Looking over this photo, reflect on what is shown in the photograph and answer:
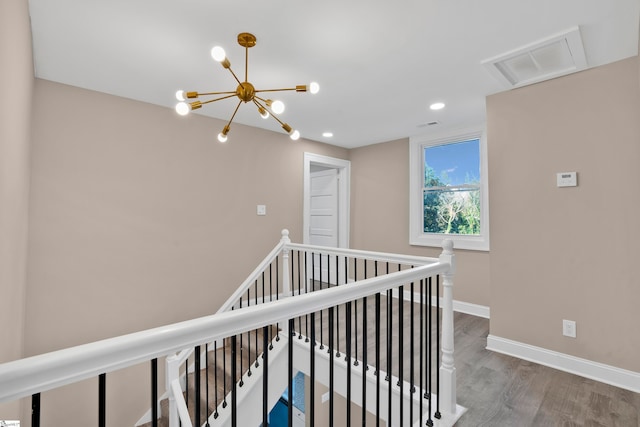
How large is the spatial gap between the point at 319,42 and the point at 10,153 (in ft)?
6.07

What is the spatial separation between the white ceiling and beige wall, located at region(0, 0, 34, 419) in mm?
384

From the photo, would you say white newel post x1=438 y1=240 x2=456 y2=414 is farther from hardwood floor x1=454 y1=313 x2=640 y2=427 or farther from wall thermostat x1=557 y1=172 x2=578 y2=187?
wall thermostat x1=557 y1=172 x2=578 y2=187

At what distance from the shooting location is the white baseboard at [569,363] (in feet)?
6.89

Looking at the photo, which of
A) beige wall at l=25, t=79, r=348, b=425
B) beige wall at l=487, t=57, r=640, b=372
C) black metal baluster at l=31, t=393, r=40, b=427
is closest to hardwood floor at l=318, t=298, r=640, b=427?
beige wall at l=487, t=57, r=640, b=372

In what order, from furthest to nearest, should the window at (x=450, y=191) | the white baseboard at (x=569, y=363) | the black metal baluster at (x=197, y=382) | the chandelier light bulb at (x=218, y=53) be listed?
1. the window at (x=450, y=191)
2. the white baseboard at (x=569, y=363)
3. the chandelier light bulb at (x=218, y=53)
4. the black metal baluster at (x=197, y=382)

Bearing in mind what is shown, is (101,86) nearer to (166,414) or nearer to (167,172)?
(167,172)

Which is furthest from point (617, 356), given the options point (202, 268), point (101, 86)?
point (101, 86)

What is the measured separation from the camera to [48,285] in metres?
2.55

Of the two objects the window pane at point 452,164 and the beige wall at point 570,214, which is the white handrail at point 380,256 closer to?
the beige wall at point 570,214

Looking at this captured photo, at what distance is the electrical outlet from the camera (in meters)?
2.33

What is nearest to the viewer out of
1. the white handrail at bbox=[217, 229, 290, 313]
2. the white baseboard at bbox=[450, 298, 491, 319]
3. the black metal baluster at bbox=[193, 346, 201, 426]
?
the black metal baluster at bbox=[193, 346, 201, 426]

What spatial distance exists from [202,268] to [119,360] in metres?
2.92

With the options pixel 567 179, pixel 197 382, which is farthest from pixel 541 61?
pixel 197 382

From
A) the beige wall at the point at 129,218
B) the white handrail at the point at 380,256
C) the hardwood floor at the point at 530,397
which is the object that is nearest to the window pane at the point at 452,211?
the hardwood floor at the point at 530,397
